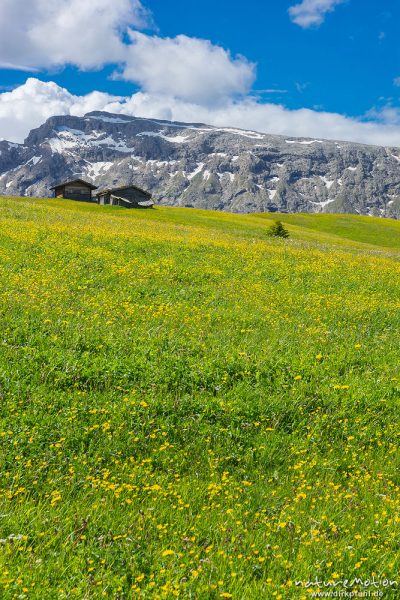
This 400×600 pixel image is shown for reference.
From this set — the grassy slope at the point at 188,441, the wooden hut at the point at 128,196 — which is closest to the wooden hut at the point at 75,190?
the wooden hut at the point at 128,196

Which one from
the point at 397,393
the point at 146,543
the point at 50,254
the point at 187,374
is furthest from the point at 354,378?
the point at 50,254

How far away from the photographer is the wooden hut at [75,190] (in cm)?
9962

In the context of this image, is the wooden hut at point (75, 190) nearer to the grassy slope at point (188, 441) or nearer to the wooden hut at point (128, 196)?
the wooden hut at point (128, 196)

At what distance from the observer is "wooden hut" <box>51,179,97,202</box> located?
99.6 metres

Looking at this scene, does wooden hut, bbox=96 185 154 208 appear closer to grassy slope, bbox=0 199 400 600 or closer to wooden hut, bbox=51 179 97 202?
wooden hut, bbox=51 179 97 202

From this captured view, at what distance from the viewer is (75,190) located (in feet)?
330

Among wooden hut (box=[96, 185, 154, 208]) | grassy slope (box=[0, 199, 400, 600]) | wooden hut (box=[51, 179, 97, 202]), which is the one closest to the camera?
grassy slope (box=[0, 199, 400, 600])

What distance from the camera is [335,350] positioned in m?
12.2

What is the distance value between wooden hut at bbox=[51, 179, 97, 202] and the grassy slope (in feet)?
292

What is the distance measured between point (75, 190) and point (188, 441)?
99865mm

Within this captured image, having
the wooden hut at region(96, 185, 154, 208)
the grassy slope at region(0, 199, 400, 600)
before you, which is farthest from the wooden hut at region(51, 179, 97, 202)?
the grassy slope at region(0, 199, 400, 600)

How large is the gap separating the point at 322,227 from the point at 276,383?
90.4 m

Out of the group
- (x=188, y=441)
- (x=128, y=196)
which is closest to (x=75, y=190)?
(x=128, y=196)

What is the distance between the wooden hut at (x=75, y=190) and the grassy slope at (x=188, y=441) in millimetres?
89085
